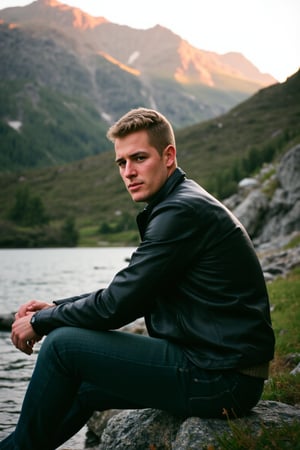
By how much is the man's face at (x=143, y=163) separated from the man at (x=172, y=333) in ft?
1.24

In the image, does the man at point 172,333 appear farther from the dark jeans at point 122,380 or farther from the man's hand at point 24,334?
the man's hand at point 24,334

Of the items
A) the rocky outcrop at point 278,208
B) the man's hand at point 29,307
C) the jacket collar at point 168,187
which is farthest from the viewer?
the rocky outcrop at point 278,208

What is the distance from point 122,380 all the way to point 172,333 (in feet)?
2.17

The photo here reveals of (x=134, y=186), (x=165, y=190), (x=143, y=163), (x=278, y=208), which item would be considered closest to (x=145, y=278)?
(x=165, y=190)

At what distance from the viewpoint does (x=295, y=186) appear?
3875cm

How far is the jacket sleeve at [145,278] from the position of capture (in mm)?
4480

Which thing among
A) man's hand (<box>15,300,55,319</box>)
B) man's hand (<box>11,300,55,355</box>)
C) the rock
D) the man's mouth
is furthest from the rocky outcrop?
man's hand (<box>11,300,55,355</box>)

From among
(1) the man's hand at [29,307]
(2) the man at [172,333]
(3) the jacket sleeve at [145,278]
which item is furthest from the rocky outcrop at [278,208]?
(3) the jacket sleeve at [145,278]

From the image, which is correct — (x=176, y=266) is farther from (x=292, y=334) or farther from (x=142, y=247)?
(x=292, y=334)

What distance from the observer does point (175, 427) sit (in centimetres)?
502

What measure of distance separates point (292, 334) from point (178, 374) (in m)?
6.50

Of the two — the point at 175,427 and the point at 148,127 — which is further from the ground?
the point at 148,127

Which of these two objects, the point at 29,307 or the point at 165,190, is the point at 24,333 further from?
the point at 165,190

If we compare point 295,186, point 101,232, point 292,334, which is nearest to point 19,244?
point 101,232
